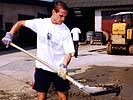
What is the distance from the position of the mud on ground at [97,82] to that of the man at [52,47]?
3629mm

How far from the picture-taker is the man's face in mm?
5914

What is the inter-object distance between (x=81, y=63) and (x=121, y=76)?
479cm

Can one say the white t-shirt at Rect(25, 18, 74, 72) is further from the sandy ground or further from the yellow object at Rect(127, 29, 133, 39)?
the yellow object at Rect(127, 29, 133, 39)

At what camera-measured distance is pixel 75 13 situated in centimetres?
3797

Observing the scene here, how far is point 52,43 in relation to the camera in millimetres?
6129

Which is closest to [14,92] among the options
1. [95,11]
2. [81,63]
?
[81,63]

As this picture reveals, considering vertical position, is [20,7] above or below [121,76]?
above

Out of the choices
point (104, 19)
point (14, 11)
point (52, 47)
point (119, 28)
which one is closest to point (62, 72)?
point (52, 47)

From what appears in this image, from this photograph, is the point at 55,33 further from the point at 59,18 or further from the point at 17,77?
the point at 17,77

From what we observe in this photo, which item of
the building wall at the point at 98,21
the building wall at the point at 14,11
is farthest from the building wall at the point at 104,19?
the building wall at the point at 14,11

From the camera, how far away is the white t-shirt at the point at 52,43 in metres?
6.12

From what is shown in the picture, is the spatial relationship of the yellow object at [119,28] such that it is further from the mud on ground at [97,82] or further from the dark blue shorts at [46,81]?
the dark blue shorts at [46,81]

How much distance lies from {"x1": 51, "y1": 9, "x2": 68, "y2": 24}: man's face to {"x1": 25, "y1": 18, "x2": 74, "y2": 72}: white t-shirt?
85mm

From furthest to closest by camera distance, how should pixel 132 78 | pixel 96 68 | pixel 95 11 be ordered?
pixel 95 11, pixel 96 68, pixel 132 78
